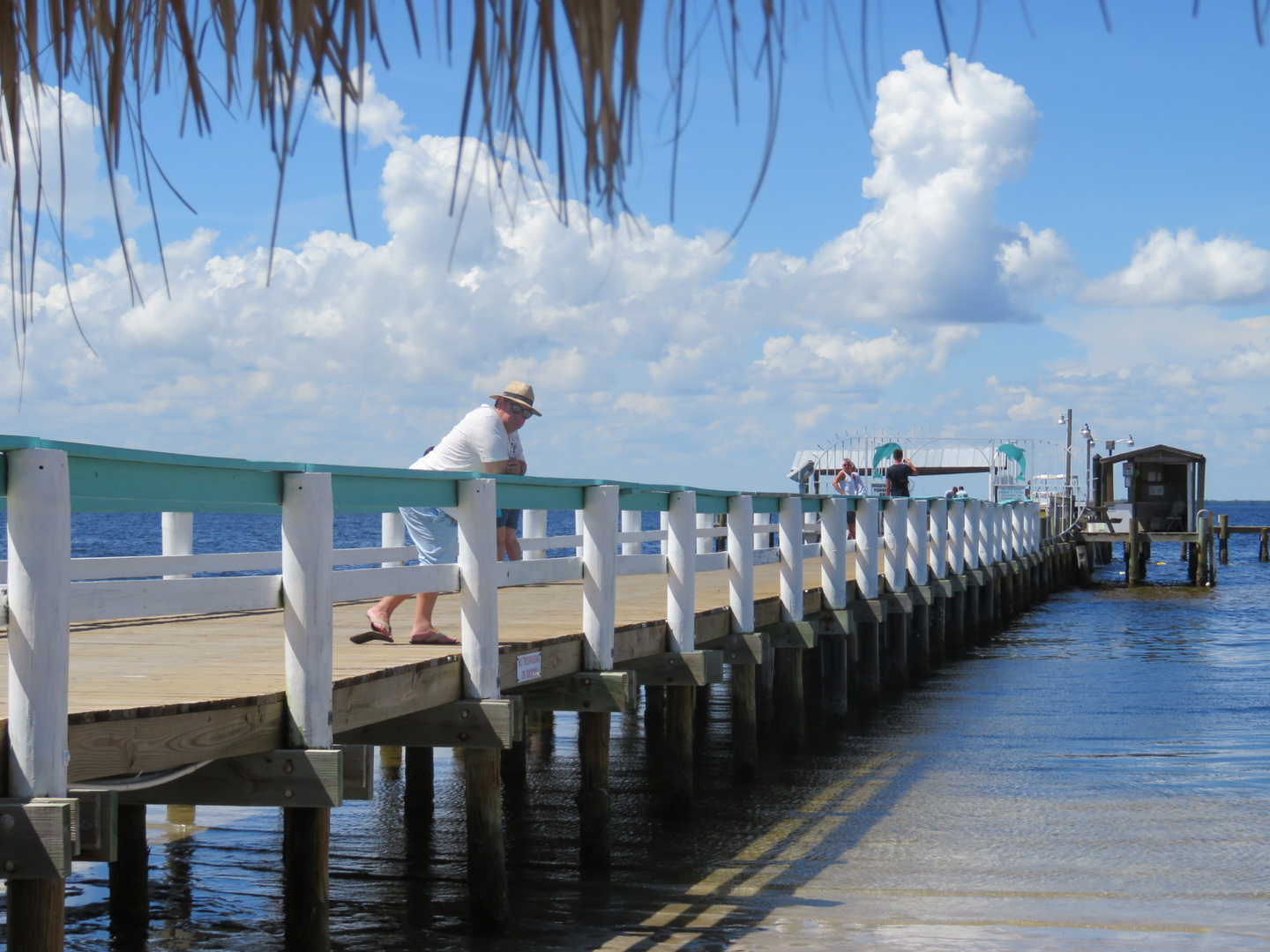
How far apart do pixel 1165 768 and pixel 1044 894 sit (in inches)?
157

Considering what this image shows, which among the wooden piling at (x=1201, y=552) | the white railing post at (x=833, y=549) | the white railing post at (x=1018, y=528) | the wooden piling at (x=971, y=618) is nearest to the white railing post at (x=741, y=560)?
the white railing post at (x=833, y=549)

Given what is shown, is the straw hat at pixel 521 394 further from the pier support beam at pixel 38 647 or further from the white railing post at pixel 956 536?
the white railing post at pixel 956 536

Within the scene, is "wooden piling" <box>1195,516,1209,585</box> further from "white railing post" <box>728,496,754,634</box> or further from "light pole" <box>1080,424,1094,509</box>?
"white railing post" <box>728,496,754,634</box>

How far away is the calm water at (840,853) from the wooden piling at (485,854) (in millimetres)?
132

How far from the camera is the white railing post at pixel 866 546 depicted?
13477 mm

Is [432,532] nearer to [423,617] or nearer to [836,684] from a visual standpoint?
[423,617]

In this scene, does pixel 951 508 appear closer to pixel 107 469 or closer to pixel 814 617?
pixel 814 617

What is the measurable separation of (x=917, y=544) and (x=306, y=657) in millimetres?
11828

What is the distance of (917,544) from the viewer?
15758 millimetres

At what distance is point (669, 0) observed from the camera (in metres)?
1.75

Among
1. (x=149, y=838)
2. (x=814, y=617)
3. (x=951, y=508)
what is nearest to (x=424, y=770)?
(x=149, y=838)

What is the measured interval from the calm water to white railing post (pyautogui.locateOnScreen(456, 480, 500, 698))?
4.26ft

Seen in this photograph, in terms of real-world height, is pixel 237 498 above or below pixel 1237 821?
above

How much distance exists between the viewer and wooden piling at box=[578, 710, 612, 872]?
7590mm
